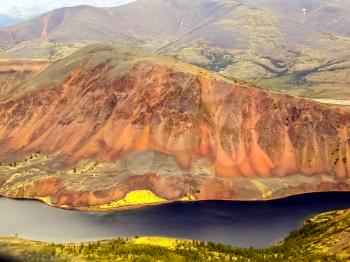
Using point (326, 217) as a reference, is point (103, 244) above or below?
below

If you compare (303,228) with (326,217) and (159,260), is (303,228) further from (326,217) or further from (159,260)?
(159,260)

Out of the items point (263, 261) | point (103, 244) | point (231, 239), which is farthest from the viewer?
point (231, 239)

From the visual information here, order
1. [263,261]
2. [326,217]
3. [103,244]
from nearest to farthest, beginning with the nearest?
[263,261], [103,244], [326,217]

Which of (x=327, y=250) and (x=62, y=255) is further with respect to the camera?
(x=327, y=250)

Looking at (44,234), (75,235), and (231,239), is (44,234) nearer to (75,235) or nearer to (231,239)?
(75,235)

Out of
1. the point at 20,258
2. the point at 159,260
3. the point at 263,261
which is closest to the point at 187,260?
the point at 159,260

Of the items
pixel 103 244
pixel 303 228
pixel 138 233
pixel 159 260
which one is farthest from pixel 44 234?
pixel 303 228
